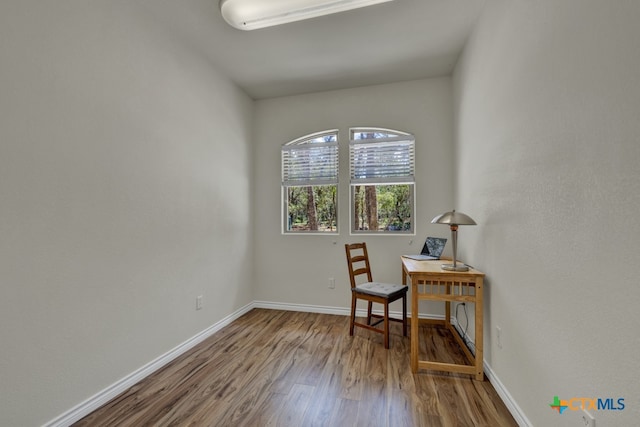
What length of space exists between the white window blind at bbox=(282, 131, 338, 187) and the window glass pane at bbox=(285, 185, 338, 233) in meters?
0.11

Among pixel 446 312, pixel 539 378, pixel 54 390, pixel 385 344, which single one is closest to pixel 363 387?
pixel 385 344

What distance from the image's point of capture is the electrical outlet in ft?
3.32

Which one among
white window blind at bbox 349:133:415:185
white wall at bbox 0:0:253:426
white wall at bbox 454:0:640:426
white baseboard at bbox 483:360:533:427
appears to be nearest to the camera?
white wall at bbox 454:0:640:426

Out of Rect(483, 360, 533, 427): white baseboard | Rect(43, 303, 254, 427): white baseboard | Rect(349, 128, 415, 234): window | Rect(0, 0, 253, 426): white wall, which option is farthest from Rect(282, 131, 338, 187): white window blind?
Rect(483, 360, 533, 427): white baseboard

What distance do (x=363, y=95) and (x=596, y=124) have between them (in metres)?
2.68

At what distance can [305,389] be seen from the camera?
1910mm

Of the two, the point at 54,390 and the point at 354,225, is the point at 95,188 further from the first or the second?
the point at 354,225

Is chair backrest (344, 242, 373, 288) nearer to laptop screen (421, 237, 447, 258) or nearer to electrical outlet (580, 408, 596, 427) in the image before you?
laptop screen (421, 237, 447, 258)

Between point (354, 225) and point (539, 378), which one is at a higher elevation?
point (354, 225)

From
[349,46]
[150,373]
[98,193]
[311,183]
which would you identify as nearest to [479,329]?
[311,183]

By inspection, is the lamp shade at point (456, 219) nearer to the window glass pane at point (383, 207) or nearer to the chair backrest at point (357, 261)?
the chair backrest at point (357, 261)

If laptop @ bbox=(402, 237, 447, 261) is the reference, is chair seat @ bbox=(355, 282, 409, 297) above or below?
below

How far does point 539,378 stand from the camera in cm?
137

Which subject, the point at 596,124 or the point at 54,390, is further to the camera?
the point at 54,390
